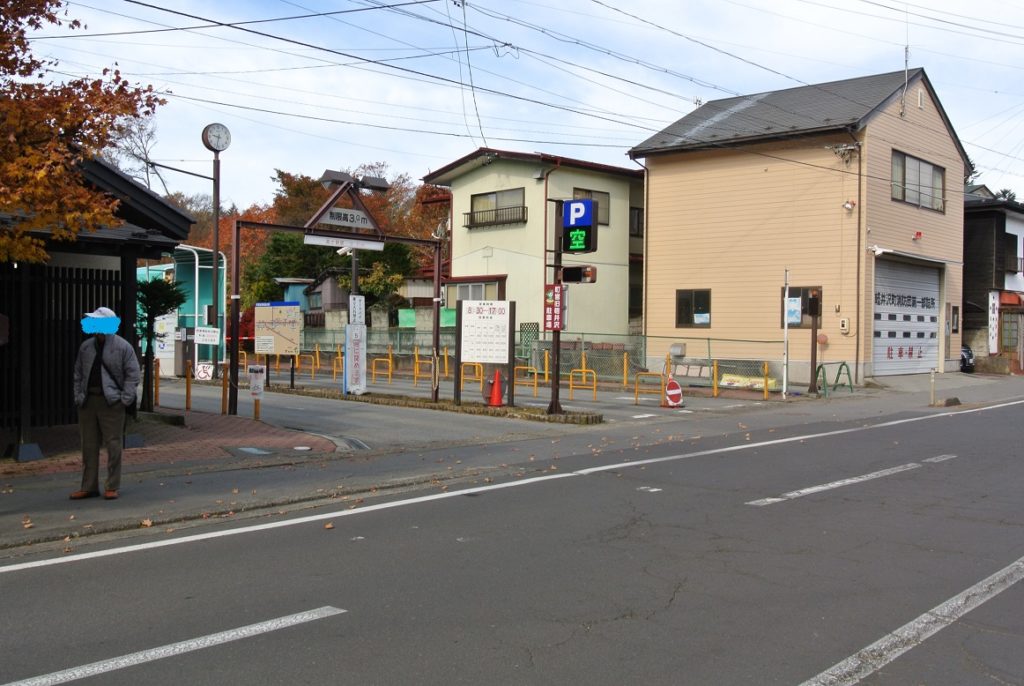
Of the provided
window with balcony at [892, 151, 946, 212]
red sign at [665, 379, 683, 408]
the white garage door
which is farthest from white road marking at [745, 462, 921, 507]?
window with balcony at [892, 151, 946, 212]

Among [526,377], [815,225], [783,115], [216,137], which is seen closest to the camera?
[216,137]

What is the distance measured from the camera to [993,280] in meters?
38.4

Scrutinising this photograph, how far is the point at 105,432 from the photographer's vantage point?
9055 mm

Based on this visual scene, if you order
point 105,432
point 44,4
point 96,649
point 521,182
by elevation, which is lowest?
point 96,649

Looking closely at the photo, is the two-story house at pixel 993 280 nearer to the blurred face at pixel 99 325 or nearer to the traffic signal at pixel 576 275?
the traffic signal at pixel 576 275

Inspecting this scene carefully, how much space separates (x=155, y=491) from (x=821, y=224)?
24.6 m

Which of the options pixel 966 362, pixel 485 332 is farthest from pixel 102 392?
pixel 966 362

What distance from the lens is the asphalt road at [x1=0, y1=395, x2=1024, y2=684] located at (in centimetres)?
471

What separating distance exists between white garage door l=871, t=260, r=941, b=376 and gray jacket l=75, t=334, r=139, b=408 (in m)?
25.3

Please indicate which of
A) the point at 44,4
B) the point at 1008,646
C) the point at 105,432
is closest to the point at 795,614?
the point at 1008,646

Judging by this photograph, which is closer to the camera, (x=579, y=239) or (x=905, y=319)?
(x=579, y=239)

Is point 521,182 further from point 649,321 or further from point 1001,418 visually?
point 1001,418

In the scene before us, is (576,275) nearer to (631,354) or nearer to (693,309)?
(693,309)

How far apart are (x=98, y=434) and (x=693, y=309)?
84.3ft
